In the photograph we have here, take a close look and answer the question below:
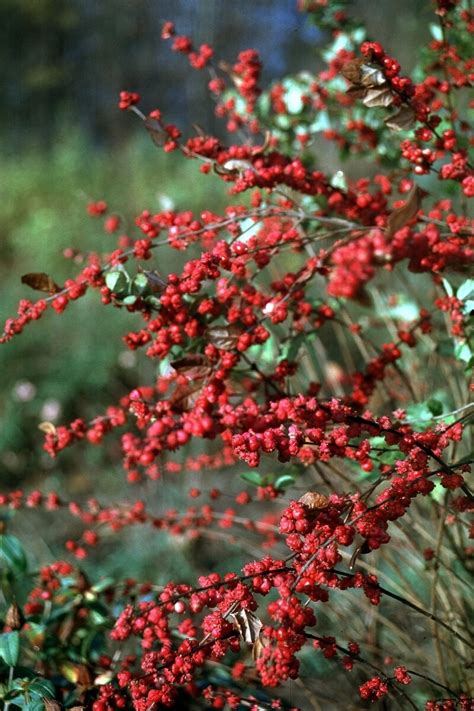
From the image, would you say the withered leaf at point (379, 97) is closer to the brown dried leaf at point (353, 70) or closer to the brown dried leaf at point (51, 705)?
the brown dried leaf at point (353, 70)

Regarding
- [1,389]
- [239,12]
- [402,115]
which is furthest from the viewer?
[239,12]

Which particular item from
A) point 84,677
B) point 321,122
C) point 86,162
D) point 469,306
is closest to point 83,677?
point 84,677

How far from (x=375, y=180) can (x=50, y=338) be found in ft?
8.05

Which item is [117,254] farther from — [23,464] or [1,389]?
[1,389]

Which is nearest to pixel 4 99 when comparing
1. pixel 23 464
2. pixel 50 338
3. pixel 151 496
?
pixel 50 338

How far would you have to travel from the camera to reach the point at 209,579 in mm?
757

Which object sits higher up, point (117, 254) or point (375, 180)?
point (375, 180)

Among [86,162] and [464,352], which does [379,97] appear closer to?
[464,352]

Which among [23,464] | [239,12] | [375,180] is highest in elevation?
[239,12]

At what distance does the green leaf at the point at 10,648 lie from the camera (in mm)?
852

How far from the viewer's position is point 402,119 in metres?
0.85

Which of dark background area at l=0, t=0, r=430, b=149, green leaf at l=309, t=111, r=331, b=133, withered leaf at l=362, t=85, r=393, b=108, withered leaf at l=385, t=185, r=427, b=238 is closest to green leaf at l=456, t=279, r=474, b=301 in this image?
withered leaf at l=385, t=185, r=427, b=238

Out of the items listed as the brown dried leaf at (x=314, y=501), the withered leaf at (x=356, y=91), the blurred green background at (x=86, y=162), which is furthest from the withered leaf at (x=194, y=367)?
the blurred green background at (x=86, y=162)

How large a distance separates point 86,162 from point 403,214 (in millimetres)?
5500
